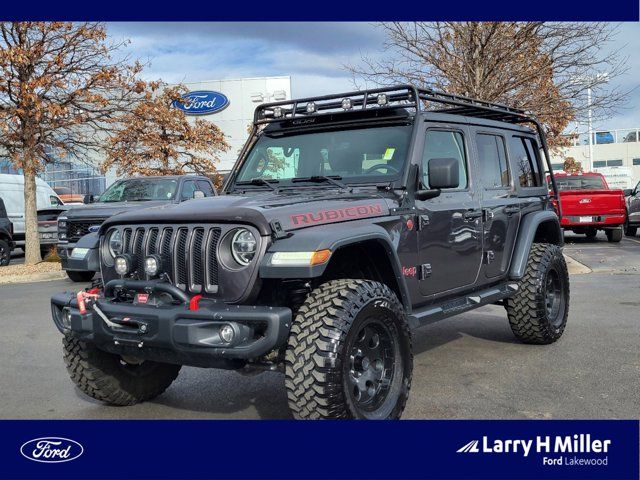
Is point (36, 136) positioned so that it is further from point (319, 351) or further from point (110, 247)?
point (319, 351)

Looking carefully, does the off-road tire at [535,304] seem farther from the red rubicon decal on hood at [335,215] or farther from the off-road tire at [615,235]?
the off-road tire at [615,235]

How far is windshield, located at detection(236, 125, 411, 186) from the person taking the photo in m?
4.62

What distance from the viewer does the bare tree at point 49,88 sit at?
43.0 ft

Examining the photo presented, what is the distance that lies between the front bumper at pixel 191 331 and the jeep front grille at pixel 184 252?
0.56 feet

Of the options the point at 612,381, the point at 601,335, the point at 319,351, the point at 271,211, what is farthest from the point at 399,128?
the point at 601,335

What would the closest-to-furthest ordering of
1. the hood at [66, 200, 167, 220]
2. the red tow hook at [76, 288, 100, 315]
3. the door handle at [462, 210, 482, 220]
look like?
1. the red tow hook at [76, 288, 100, 315]
2. the door handle at [462, 210, 482, 220]
3. the hood at [66, 200, 167, 220]

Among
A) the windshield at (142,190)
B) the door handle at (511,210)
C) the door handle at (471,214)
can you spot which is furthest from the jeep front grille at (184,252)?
the windshield at (142,190)

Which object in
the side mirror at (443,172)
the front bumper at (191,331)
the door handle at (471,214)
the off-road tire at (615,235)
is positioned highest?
the side mirror at (443,172)

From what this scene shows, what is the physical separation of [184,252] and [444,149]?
2.33 m

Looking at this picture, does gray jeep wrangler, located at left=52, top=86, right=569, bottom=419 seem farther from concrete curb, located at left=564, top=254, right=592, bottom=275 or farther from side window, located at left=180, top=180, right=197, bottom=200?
side window, located at left=180, top=180, right=197, bottom=200

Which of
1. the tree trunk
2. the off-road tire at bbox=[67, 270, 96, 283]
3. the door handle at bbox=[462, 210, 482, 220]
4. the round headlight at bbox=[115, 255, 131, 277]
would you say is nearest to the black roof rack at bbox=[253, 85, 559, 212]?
the door handle at bbox=[462, 210, 482, 220]

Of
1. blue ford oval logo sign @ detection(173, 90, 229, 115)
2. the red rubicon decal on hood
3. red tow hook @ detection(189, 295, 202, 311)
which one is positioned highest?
blue ford oval logo sign @ detection(173, 90, 229, 115)

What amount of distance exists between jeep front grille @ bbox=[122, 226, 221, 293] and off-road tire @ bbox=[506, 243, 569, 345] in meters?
3.23

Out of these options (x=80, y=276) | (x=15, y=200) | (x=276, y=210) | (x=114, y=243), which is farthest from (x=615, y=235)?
(x=15, y=200)
